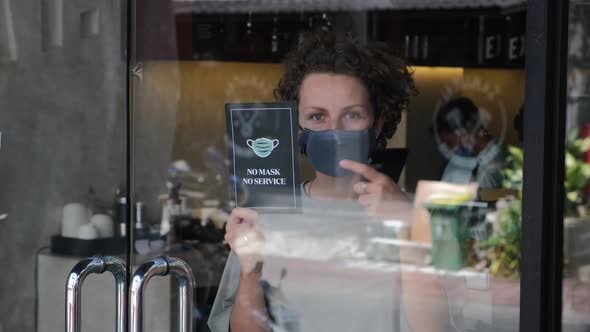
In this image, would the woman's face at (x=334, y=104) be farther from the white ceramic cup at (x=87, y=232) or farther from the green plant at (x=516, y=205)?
the white ceramic cup at (x=87, y=232)

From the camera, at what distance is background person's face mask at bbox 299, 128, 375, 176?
1632 millimetres

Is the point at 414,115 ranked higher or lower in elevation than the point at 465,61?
lower

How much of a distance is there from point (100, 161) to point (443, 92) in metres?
1.32

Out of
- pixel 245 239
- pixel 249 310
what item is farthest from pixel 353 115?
pixel 249 310

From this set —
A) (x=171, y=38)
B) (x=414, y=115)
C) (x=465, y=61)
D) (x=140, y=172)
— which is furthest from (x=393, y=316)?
(x=465, y=61)

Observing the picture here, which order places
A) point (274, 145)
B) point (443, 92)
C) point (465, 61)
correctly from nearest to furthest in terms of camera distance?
point (274, 145) < point (443, 92) < point (465, 61)

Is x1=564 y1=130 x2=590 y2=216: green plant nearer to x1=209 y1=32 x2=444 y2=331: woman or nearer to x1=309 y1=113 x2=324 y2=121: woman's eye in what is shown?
x1=209 y1=32 x2=444 y2=331: woman

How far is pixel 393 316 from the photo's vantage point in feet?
5.79

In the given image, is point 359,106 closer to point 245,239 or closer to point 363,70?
point 363,70

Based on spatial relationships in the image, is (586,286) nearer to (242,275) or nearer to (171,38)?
(242,275)

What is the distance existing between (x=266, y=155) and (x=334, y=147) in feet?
0.53

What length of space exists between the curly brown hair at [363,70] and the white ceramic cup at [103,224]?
504mm

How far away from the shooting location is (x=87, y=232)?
6.00ft

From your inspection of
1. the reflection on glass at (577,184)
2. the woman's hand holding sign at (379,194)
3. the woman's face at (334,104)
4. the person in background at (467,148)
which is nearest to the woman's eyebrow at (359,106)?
the woman's face at (334,104)
